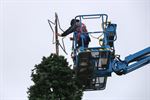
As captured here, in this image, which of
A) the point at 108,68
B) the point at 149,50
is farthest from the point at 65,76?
the point at 149,50

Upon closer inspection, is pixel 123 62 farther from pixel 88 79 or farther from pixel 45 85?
pixel 45 85

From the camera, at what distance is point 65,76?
30359 mm

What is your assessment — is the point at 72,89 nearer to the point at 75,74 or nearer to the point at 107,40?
the point at 75,74

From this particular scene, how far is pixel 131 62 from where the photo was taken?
3322 centimetres

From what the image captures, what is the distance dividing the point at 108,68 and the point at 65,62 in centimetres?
221

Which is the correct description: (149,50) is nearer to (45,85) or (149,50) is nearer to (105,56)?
(105,56)

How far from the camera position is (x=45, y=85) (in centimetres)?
2994

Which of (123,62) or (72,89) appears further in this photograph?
(123,62)

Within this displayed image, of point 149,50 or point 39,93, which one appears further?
point 149,50

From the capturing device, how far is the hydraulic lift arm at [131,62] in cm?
3256

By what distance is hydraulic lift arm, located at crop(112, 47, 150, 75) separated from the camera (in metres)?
32.6

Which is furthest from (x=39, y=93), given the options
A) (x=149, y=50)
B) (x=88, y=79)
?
(x=149, y=50)

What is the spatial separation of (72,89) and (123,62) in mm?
3341

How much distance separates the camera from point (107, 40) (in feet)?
106
